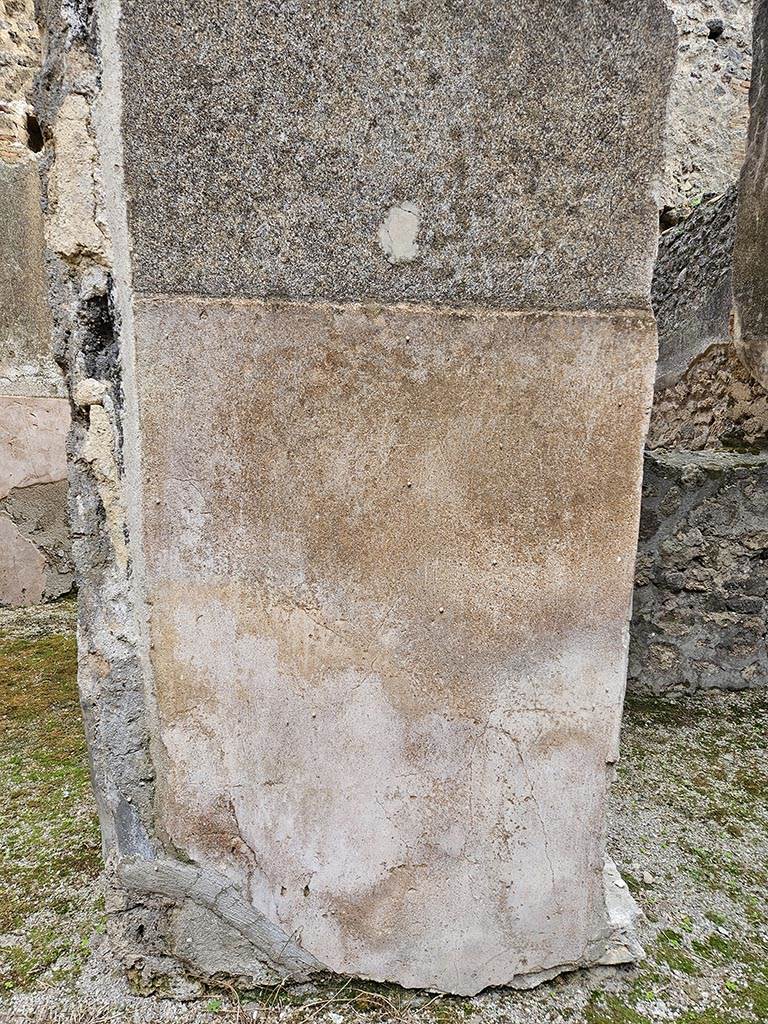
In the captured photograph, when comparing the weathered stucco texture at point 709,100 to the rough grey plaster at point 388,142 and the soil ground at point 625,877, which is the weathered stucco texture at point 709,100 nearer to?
the soil ground at point 625,877

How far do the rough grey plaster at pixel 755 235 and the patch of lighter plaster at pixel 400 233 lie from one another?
2.98 meters

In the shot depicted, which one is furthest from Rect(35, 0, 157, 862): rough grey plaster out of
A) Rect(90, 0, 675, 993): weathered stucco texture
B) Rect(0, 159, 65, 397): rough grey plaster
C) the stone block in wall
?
Rect(0, 159, 65, 397): rough grey plaster

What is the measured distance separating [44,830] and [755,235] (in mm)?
4208

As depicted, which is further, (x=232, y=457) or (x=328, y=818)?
(x=328, y=818)

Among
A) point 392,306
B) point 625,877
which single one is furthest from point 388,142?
point 625,877

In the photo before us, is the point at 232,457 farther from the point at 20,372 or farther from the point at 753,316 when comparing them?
the point at 753,316

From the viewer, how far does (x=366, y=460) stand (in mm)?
1246

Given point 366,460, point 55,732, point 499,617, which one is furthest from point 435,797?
point 55,732

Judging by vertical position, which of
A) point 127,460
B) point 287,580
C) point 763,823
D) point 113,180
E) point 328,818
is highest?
point 113,180

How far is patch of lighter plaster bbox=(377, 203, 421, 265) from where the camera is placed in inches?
46.5

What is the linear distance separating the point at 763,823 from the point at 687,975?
2.56 feet

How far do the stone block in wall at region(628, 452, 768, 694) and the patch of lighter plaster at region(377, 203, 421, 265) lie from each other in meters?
1.92

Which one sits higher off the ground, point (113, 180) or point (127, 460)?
point (113, 180)

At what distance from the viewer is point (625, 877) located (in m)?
1.79
